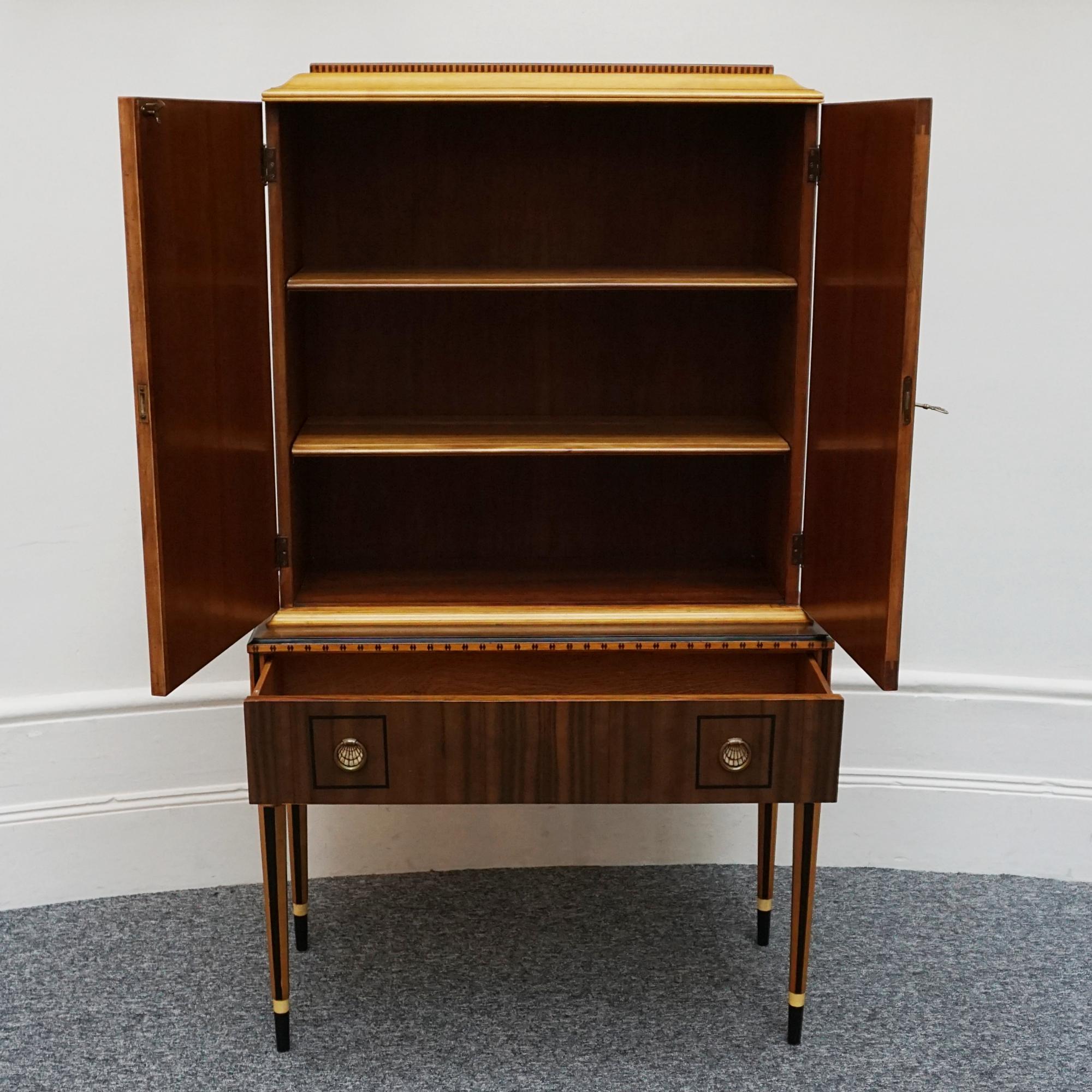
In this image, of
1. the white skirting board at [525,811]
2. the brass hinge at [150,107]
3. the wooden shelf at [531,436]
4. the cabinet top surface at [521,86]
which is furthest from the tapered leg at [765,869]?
the brass hinge at [150,107]

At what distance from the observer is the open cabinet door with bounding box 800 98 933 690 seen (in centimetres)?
126

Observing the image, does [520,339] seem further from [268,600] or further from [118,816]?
[118,816]

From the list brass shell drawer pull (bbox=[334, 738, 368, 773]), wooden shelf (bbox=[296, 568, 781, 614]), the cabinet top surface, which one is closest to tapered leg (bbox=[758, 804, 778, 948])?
wooden shelf (bbox=[296, 568, 781, 614])

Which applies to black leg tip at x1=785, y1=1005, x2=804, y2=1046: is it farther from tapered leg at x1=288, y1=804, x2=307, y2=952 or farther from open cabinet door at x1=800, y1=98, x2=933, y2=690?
tapered leg at x1=288, y1=804, x2=307, y2=952

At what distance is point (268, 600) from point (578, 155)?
2.29 ft

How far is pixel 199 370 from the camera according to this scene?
4.42ft

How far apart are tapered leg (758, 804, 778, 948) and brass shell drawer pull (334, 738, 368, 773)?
0.67 m

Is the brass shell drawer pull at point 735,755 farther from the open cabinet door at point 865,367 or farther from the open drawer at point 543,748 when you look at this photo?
the open cabinet door at point 865,367

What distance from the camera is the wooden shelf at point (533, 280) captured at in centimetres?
146

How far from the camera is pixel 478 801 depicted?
141cm

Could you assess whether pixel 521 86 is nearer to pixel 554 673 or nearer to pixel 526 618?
pixel 526 618

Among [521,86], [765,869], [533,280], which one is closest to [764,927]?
[765,869]

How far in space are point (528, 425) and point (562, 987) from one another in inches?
29.5

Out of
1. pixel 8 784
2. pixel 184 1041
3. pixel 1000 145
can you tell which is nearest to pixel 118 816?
pixel 8 784
